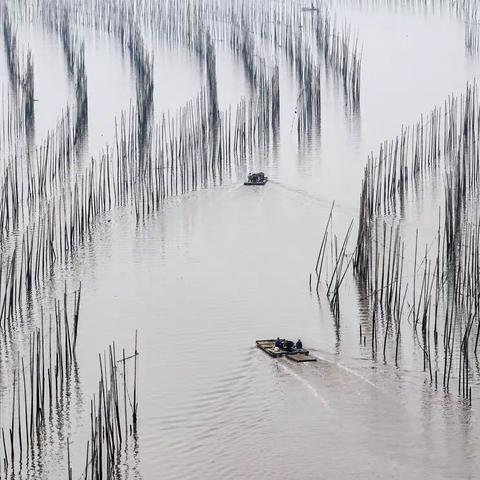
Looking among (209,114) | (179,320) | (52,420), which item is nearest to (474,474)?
(52,420)

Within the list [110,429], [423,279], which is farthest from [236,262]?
[110,429]

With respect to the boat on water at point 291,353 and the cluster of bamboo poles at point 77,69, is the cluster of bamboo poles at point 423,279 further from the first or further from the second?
the cluster of bamboo poles at point 77,69

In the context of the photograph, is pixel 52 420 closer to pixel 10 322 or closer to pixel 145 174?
pixel 10 322

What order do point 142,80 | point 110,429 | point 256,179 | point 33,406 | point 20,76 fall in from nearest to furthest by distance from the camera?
point 110,429 < point 33,406 < point 256,179 < point 20,76 < point 142,80

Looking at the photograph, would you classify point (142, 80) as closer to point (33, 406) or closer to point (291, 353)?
point (291, 353)

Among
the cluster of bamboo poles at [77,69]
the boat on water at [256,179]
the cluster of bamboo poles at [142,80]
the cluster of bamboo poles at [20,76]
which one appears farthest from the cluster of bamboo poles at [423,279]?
the cluster of bamboo poles at [20,76]

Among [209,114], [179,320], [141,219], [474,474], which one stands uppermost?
[209,114]

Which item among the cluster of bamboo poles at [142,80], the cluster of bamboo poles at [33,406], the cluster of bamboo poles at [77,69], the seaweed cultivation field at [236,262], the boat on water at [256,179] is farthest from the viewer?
the cluster of bamboo poles at [77,69]

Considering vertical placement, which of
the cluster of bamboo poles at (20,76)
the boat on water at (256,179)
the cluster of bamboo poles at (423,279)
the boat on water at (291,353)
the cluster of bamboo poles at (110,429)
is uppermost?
the cluster of bamboo poles at (20,76)
